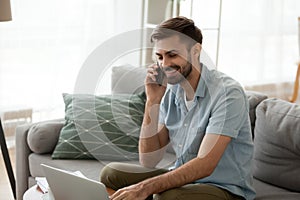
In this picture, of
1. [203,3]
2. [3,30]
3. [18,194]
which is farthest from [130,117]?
[203,3]

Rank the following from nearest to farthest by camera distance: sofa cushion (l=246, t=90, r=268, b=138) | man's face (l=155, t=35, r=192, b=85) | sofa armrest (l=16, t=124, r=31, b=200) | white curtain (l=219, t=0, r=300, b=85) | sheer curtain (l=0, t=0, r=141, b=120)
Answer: man's face (l=155, t=35, r=192, b=85)
sofa cushion (l=246, t=90, r=268, b=138)
sofa armrest (l=16, t=124, r=31, b=200)
sheer curtain (l=0, t=0, r=141, b=120)
white curtain (l=219, t=0, r=300, b=85)

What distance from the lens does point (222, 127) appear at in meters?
2.14

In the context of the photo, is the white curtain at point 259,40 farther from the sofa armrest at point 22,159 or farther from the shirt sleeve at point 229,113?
the shirt sleeve at point 229,113

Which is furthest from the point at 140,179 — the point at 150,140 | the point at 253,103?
the point at 253,103

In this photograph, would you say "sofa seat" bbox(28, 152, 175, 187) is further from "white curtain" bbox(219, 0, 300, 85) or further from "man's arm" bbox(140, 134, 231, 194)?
"white curtain" bbox(219, 0, 300, 85)

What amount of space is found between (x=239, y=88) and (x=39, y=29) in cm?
222

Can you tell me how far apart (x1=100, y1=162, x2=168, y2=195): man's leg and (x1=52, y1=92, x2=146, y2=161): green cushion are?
0.51 metres

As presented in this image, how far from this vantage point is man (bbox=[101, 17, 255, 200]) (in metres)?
2.11

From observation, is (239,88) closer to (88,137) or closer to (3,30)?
(88,137)

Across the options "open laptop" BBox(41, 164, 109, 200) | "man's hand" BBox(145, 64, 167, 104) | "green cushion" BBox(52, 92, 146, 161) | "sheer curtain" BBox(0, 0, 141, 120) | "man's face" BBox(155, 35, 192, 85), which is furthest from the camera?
"sheer curtain" BBox(0, 0, 141, 120)

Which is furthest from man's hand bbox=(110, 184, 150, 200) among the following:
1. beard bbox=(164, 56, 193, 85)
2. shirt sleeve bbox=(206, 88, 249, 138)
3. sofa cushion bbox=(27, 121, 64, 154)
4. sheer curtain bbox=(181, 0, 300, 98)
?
sheer curtain bbox=(181, 0, 300, 98)

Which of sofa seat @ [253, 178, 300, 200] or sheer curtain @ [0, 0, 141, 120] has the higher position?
sheer curtain @ [0, 0, 141, 120]

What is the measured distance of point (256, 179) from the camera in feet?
8.52

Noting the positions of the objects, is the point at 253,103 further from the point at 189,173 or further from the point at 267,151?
the point at 189,173
